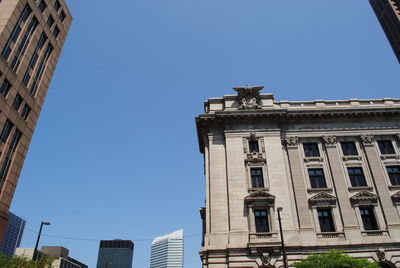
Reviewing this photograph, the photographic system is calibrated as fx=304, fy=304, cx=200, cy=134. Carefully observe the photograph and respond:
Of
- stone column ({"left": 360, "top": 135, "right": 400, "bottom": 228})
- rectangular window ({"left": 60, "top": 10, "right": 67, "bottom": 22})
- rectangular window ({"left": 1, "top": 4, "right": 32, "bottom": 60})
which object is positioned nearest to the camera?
stone column ({"left": 360, "top": 135, "right": 400, "bottom": 228})

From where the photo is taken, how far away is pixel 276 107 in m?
38.7

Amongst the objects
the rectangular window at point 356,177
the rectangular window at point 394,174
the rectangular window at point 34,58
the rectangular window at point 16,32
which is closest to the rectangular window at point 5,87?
the rectangular window at point 16,32

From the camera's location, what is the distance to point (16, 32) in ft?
117

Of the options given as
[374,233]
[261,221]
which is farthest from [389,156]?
[261,221]

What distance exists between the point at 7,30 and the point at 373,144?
43338 millimetres

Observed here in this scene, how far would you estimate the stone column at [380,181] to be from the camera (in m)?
30.9

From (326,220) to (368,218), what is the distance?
4.38 metres

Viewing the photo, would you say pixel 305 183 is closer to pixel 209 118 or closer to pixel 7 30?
pixel 209 118

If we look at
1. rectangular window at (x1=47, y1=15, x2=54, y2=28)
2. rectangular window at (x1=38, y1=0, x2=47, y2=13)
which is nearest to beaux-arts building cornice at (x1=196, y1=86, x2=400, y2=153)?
rectangular window at (x1=47, y1=15, x2=54, y2=28)

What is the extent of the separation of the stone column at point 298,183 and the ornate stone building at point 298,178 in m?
0.11

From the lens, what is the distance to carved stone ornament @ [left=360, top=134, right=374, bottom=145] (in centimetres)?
3582

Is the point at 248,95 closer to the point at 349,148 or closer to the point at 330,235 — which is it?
the point at 349,148

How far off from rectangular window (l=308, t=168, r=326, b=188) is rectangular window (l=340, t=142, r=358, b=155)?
14.0 ft

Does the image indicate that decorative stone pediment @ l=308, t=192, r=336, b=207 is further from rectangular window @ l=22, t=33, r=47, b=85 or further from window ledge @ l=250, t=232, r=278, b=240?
rectangular window @ l=22, t=33, r=47, b=85
